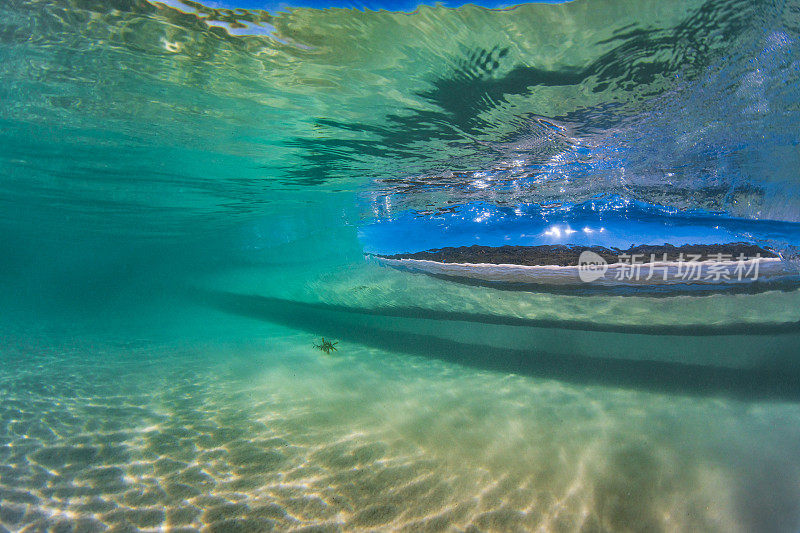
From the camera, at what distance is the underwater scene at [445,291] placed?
14.0 ft

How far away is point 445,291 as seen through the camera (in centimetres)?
1163

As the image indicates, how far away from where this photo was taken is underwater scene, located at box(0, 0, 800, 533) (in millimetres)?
4262

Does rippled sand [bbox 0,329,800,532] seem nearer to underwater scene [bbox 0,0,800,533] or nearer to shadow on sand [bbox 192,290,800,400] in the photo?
underwater scene [bbox 0,0,800,533]

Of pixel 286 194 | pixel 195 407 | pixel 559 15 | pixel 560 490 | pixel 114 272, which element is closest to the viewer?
pixel 560 490

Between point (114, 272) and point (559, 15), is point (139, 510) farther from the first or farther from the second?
point (114, 272)

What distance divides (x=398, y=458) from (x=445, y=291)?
714 cm

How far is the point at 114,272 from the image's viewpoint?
73.7 metres

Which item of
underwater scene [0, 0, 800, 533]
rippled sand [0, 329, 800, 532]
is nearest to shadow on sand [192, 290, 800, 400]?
underwater scene [0, 0, 800, 533]

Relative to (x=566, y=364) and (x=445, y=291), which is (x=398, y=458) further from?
(x=445, y=291)

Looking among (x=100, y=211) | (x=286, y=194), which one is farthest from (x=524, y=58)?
(x=100, y=211)

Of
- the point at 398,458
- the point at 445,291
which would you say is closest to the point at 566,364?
the point at 445,291

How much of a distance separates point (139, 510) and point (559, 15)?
317 inches

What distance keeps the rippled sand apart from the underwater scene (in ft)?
0.14

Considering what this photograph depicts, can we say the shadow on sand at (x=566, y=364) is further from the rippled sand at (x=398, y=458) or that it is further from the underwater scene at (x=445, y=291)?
the rippled sand at (x=398, y=458)
